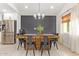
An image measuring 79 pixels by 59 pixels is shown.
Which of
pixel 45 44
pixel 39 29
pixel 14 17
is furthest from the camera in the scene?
pixel 14 17

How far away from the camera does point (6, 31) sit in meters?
9.52

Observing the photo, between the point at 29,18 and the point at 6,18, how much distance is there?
1992mm

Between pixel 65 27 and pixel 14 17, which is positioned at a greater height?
pixel 14 17

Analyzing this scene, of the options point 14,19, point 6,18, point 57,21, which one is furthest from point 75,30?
point 6,18

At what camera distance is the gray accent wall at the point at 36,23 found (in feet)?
26.3

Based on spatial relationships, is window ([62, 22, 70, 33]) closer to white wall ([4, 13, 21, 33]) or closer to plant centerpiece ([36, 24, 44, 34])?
plant centerpiece ([36, 24, 44, 34])

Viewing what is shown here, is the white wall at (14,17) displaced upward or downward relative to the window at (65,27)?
upward

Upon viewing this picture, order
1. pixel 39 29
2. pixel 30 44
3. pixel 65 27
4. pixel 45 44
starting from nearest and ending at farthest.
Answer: pixel 45 44, pixel 30 44, pixel 39 29, pixel 65 27

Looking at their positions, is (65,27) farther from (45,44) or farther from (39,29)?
(45,44)

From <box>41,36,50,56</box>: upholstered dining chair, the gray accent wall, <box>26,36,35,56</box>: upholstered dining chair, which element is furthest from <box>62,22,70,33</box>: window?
<box>26,36,35,56</box>: upholstered dining chair

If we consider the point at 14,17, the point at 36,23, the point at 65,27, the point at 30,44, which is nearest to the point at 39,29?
the point at 36,23

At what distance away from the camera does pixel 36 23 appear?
807 centimetres

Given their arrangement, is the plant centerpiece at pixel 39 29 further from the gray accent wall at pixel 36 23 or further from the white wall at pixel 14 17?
the white wall at pixel 14 17

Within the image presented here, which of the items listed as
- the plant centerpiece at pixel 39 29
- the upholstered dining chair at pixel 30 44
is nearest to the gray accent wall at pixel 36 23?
the plant centerpiece at pixel 39 29
